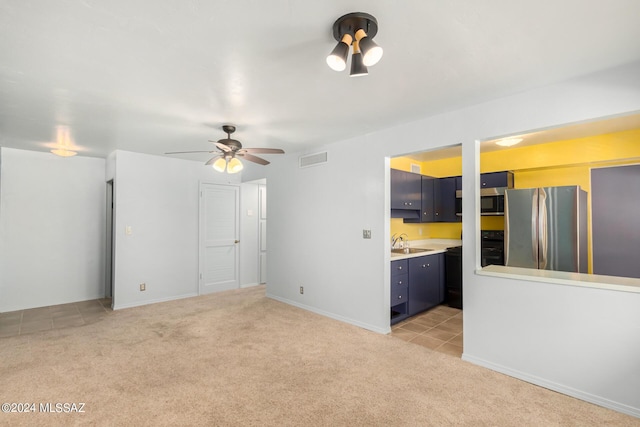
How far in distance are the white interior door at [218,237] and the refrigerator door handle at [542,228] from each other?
483 cm

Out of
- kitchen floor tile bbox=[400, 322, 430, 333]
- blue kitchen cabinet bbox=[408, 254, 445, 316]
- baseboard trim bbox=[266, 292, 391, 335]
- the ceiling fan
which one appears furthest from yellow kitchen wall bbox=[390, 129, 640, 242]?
the ceiling fan

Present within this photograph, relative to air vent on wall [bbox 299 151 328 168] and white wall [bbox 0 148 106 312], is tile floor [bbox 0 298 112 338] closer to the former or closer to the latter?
white wall [bbox 0 148 106 312]

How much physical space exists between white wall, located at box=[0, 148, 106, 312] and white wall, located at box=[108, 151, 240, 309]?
0.73 m

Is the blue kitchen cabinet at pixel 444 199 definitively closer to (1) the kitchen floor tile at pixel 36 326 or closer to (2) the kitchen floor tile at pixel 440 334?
(2) the kitchen floor tile at pixel 440 334

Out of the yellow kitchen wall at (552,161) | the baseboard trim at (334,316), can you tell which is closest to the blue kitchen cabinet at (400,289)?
the baseboard trim at (334,316)

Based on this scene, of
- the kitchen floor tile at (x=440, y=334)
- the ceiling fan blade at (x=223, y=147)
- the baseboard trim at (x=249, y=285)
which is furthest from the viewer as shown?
the baseboard trim at (x=249, y=285)

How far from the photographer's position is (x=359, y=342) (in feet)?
11.2

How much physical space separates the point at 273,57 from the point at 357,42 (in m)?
0.64

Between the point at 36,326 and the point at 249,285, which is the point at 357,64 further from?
the point at 249,285

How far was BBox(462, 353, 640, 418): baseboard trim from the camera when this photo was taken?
7.07 ft

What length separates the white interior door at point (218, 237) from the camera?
5.65 metres

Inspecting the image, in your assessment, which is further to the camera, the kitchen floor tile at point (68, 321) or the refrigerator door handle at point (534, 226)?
the kitchen floor tile at point (68, 321)

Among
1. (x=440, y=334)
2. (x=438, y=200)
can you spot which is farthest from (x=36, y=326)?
(x=438, y=200)

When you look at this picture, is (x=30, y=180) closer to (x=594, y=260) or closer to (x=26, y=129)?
(x=26, y=129)
